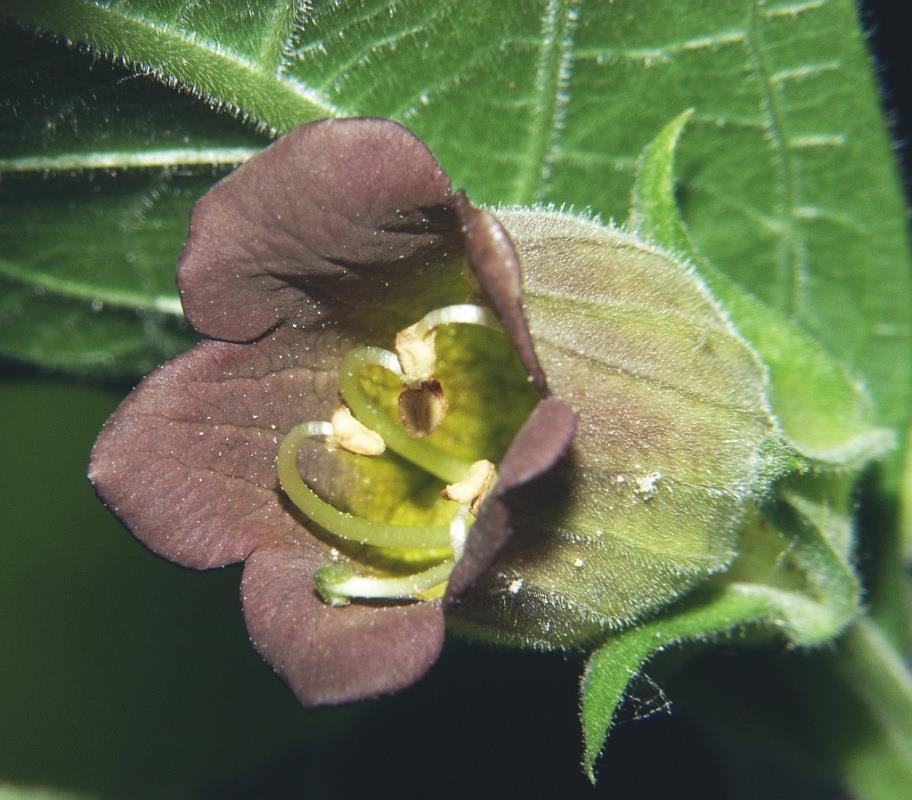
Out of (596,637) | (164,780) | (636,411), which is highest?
(636,411)

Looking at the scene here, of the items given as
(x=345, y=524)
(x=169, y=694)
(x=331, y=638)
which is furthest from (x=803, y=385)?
(x=169, y=694)

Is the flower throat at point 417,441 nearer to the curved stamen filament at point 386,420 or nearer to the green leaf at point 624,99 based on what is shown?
the curved stamen filament at point 386,420

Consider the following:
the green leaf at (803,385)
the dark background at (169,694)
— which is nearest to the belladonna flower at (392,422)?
the green leaf at (803,385)

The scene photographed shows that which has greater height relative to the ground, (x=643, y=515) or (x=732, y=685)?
(x=643, y=515)

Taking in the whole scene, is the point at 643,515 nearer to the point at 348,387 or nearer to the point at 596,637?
the point at 596,637

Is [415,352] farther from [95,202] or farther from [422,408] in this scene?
[95,202]

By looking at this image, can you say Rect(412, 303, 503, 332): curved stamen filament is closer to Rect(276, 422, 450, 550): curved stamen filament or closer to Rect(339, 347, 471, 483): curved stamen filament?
Rect(339, 347, 471, 483): curved stamen filament

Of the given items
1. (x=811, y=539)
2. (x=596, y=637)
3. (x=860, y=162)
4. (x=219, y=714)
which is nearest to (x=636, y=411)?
(x=596, y=637)
